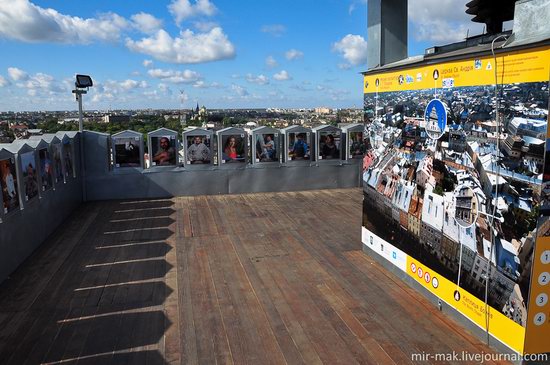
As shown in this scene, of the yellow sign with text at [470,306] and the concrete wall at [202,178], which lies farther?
the concrete wall at [202,178]

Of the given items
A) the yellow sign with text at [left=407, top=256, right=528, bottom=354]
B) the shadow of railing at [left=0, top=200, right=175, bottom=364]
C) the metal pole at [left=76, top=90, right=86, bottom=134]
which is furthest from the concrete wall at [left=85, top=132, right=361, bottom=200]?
the yellow sign with text at [left=407, top=256, right=528, bottom=354]

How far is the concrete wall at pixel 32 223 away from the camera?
6.13m

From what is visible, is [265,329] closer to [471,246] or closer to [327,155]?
[471,246]

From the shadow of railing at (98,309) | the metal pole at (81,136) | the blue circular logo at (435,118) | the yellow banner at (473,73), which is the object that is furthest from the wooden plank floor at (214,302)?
the metal pole at (81,136)

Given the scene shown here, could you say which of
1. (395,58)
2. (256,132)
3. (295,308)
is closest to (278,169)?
(256,132)

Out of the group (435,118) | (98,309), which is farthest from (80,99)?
(435,118)

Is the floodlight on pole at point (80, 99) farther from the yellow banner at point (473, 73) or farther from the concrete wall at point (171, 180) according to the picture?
the yellow banner at point (473, 73)

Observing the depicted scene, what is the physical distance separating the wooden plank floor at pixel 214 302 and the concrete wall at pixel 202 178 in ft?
9.05

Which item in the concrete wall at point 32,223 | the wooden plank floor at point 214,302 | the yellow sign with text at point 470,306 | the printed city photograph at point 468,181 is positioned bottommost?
the wooden plank floor at point 214,302

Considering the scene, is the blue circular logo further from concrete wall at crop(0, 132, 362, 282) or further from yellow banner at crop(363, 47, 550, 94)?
concrete wall at crop(0, 132, 362, 282)

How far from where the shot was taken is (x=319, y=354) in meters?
4.14

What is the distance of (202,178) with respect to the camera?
11961 mm

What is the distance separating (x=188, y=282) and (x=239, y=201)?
5374mm

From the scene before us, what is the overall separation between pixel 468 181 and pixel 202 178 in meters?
8.47
